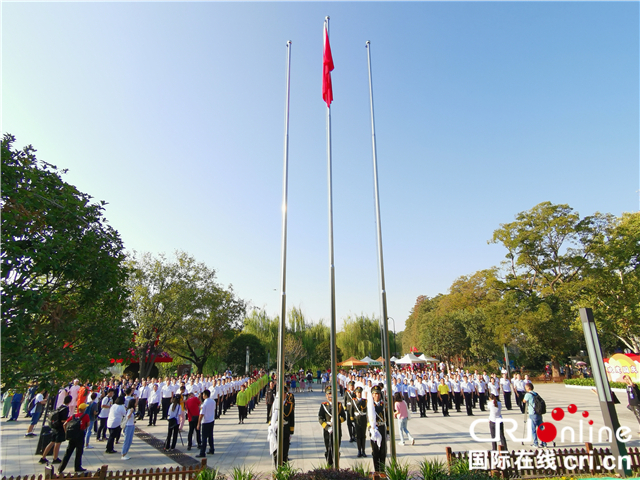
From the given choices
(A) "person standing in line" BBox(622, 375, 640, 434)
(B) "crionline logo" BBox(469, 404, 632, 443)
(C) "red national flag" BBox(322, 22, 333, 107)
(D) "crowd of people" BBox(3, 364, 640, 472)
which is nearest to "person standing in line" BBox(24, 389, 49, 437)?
(D) "crowd of people" BBox(3, 364, 640, 472)

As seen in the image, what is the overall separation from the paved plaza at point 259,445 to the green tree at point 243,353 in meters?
23.1

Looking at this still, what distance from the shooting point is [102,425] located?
12.8 metres

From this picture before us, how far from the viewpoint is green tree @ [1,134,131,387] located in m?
7.61

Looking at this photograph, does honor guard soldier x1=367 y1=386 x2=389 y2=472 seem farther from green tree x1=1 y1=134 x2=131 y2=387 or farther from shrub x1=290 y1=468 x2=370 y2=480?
green tree x1=1 y1=134 x2=131 y2=387

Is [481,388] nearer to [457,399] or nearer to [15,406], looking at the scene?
[457,399]

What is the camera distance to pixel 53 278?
9.04 metres

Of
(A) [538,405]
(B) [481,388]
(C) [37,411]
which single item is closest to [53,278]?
(C) [37,411]

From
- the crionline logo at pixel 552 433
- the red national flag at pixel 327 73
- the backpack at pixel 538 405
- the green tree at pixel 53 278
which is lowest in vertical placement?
the crionline logo at pixel 552 433

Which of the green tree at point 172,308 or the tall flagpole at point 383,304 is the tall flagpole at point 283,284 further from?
the green tree at point 172,308

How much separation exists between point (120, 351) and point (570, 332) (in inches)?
1535

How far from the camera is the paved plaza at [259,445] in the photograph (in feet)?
31.7

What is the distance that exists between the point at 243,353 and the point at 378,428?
34368mm

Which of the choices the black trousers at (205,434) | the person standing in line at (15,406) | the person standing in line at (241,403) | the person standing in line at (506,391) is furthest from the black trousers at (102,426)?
the person standing in line at (506,391)

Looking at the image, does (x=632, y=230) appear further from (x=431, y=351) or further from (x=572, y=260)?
(x=431, y=351)
